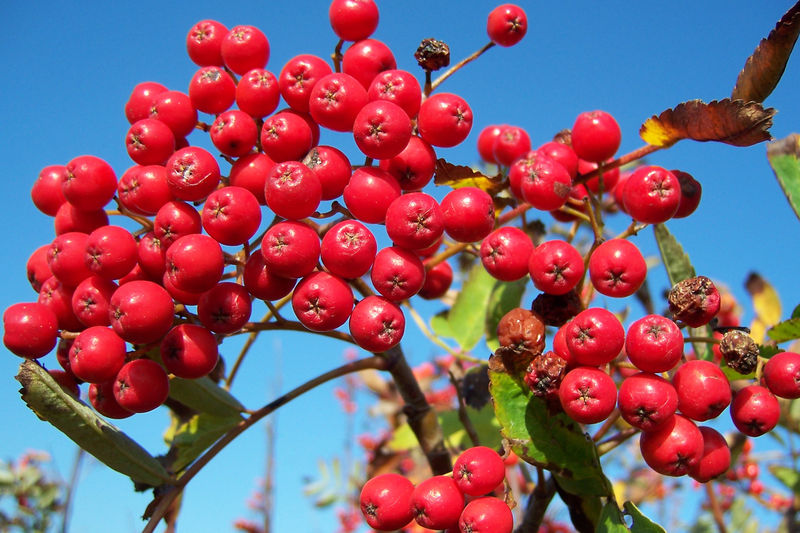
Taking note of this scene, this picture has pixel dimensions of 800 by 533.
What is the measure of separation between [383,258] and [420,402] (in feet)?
2.63

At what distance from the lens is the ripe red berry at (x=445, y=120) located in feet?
5.53

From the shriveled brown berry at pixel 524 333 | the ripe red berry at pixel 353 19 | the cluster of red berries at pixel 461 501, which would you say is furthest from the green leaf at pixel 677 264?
the ripe red berry at pixel 353 19

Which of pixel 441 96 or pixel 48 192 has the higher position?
pixel 48 192

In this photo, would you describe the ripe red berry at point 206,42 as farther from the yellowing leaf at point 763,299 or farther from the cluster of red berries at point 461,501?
the yellowing leaf at point 763,299

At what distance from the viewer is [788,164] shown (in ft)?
6.84

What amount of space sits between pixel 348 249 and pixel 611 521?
2.97ft

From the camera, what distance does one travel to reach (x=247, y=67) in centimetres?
194

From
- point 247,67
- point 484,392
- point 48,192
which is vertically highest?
point 247,67

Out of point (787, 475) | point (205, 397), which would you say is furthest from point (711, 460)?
point (787, 475)

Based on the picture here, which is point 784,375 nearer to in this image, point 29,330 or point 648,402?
point 648,402

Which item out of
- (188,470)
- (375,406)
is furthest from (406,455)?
(188,470)

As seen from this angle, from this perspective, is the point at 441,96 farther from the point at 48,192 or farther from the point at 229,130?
the point at 48,192

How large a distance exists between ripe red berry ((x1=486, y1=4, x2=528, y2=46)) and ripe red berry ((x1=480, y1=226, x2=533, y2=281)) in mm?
686

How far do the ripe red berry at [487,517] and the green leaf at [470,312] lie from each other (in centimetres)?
120
